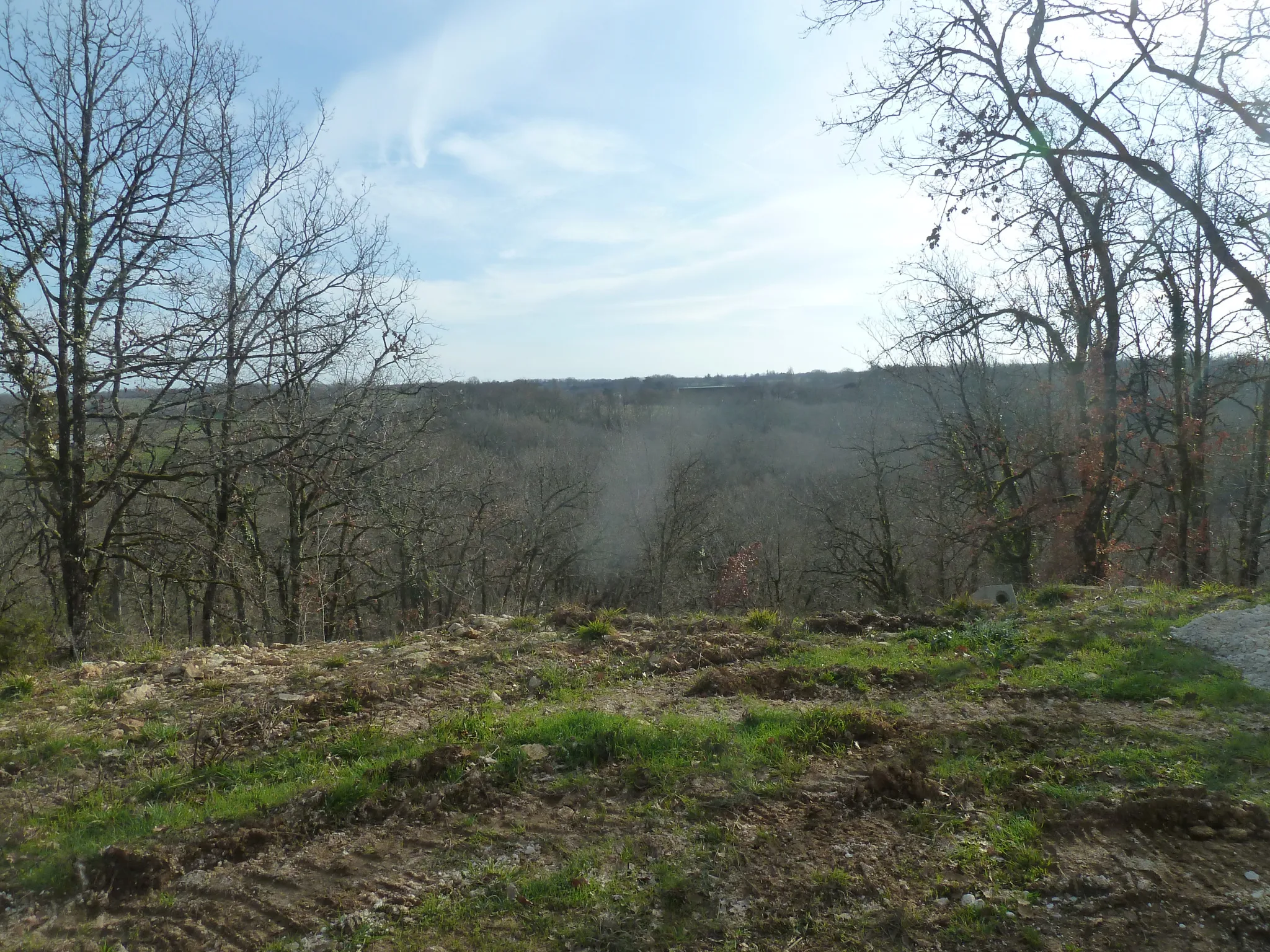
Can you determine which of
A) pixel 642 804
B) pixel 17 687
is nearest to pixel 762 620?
pixel 642 804

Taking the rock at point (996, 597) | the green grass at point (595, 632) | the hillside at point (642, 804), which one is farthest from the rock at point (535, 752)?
the rock at point (996, 597)

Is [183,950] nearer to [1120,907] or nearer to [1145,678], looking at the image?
[1120,907]

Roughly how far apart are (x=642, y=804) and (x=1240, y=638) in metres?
4.94

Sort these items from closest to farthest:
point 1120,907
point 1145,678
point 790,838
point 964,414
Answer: point 1120,907 < point 790,838 < point 1145,678 < point 964,414

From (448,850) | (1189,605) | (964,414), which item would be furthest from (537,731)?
(964,414)

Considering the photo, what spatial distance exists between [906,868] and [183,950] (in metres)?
2.82

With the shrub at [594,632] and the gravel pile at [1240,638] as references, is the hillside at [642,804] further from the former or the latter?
the shrub at [594,632]

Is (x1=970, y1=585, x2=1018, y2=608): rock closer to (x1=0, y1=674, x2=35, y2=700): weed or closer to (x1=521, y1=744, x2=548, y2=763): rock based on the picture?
(x1=521, y1=744, x2=548, y2=763): rock

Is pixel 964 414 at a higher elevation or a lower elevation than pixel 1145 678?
higher

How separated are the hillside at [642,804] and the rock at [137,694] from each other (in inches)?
1.6

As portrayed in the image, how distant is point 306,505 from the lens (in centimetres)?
1522

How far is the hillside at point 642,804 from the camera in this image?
311 cm

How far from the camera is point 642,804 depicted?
156 inches

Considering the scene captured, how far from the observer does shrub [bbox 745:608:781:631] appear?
24.9 feet
